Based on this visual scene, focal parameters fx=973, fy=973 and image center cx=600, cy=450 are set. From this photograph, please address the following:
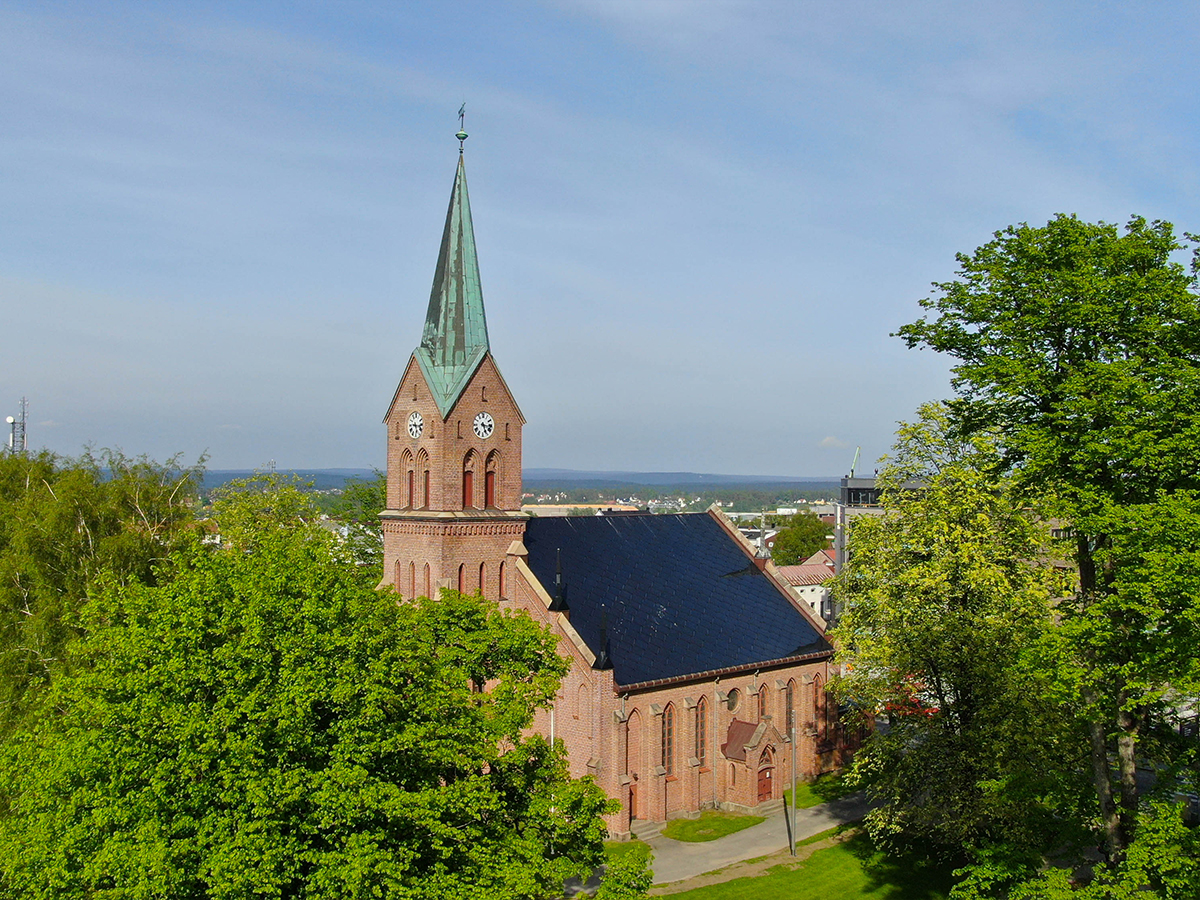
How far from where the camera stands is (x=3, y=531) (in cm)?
4294

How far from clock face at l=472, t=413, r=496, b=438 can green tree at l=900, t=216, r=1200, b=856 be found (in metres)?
24.1

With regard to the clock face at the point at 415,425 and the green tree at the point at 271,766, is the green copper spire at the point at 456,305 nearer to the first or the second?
the clock face at the point at 415,425

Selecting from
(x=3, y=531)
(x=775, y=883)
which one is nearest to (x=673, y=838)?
(x=775, y=883)

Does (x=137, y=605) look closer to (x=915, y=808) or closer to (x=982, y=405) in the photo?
(x=982, y=405)

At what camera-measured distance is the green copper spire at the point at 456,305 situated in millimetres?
45062

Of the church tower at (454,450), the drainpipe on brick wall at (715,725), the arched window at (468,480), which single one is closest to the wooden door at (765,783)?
the drainpipe on brick wall at (715,725)

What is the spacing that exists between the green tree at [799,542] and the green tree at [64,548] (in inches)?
4374

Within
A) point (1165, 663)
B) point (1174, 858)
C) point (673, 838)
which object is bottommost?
point (673, 838)

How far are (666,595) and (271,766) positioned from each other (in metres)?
28.6

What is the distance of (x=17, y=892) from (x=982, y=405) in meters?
26.4

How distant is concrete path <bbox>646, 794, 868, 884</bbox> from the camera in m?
38.2

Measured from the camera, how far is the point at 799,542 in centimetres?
14662

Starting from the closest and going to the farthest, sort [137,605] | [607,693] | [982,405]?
[137,605] → [982,405] → [607,693]

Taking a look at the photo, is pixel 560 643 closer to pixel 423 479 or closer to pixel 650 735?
pixel 650 735
